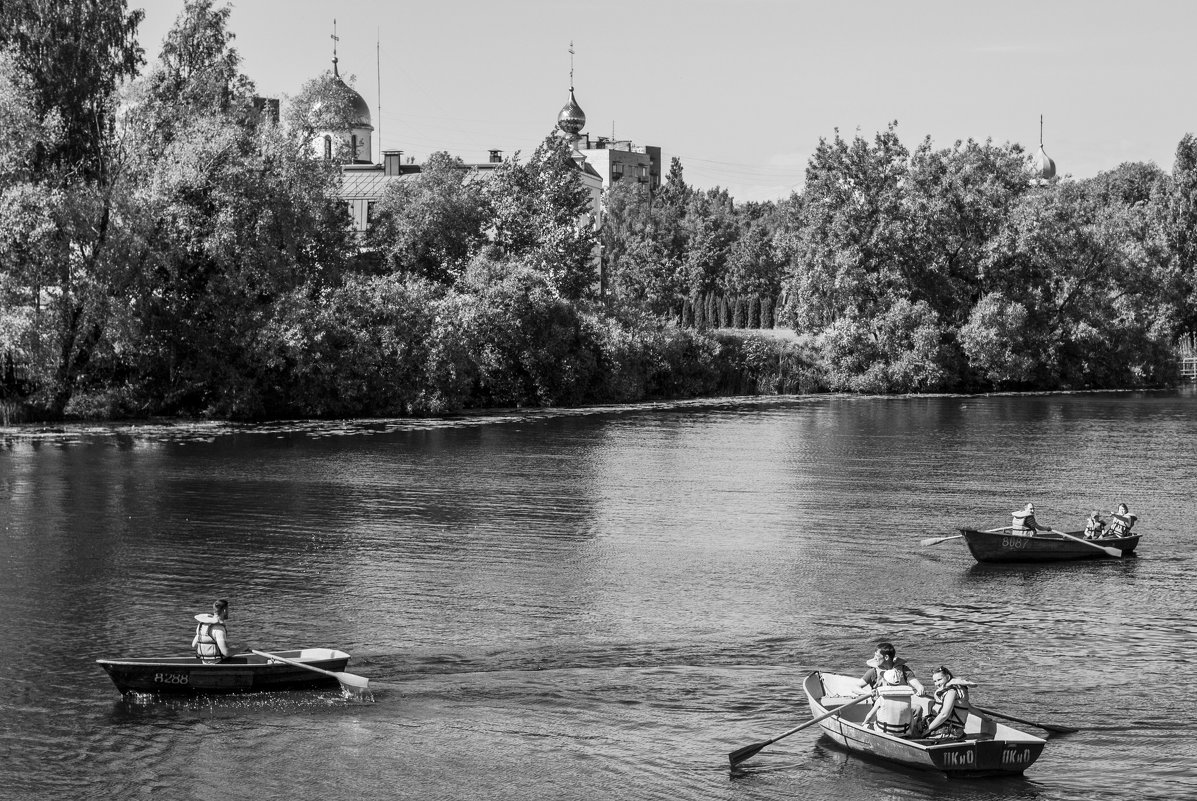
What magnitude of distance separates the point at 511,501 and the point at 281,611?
667 inches

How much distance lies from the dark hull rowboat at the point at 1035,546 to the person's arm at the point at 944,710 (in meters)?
15.2

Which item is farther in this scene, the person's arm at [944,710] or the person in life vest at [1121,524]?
the person in life vest at [1121,524]

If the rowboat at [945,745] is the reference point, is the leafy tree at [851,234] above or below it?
above

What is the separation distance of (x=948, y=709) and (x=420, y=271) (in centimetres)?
8235

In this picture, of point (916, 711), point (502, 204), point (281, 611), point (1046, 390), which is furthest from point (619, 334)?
point (916, 711)

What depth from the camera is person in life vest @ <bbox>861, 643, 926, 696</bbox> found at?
22.4m

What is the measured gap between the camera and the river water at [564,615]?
21625mm

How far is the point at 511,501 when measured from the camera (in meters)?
46.9

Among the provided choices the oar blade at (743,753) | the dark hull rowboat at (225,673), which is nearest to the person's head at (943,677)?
the oar blade at (743,753)

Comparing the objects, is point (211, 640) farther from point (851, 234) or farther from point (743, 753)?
point (851, 234)

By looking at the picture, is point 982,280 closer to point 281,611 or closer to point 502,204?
point 502,204

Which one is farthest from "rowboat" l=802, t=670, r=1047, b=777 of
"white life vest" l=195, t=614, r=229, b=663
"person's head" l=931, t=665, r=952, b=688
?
"white life vest" l=195, t=614, r=229, b=663

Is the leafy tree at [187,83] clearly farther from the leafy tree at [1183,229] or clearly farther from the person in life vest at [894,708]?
the leafy tree at [1183,229]

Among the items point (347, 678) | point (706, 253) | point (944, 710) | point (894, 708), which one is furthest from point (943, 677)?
point (706, 253)
